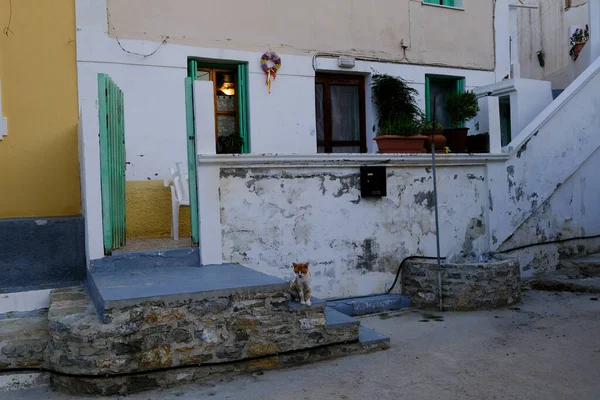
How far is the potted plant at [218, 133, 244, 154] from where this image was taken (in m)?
8.45

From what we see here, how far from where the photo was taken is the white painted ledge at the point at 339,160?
6.26 m

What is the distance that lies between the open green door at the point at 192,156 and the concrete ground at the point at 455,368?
202 cm

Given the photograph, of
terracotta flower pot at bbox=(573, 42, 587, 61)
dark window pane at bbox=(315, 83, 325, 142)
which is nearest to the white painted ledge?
dark window pane at bbox=(315, 83, 325, 142)

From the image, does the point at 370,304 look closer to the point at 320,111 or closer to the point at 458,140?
the point at 458,140

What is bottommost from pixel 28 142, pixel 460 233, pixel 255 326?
pixel 255 326

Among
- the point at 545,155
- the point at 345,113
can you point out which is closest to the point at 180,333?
the point at 345,113

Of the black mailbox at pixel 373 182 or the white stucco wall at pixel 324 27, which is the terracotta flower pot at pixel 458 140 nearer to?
the white stucco wall at pixel 324 27

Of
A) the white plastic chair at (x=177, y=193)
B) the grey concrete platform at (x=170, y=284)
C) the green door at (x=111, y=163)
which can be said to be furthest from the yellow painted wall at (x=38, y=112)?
the grey concrete platform at (x=170, y=284)

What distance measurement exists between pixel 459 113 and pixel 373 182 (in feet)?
10.9

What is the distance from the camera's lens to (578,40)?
44.5ft

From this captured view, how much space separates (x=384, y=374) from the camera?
476cm

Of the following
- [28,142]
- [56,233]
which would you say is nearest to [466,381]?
[56,233]

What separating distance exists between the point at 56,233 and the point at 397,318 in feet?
12.9

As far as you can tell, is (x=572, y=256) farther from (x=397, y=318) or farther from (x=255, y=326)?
(x=255, y=326)
